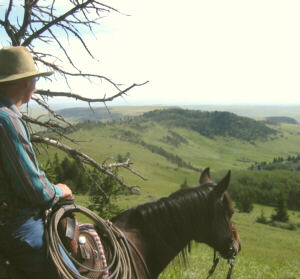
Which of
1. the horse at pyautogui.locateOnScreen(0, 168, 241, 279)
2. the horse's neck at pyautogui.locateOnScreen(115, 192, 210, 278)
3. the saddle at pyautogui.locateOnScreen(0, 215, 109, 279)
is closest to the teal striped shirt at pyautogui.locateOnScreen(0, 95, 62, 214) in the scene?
the saddle at pyautogui.locateOnScreen(0, 215, 109, 279)

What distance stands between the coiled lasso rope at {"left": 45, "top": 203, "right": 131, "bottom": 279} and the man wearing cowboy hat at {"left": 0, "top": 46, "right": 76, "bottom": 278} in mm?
92

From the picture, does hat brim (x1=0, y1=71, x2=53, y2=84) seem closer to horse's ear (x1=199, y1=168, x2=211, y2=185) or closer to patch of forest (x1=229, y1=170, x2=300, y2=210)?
horse's ear (x1=199, y1=168, x2=211, y2=185)

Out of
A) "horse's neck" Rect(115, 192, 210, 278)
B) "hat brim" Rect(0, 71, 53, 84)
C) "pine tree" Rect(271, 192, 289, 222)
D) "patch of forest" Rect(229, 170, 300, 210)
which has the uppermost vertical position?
"hat brim" Rect(0, 71, 53, 84)

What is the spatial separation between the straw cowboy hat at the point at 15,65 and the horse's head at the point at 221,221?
283cm

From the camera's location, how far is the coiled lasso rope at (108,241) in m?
2.84

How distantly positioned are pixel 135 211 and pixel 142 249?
503 millimetres

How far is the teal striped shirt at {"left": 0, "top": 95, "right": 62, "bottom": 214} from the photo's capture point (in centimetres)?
249

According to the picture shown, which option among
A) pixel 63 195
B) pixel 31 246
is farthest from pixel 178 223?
pixel 31 246

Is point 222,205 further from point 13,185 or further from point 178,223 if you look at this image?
point 13,185

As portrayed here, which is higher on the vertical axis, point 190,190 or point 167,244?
point 190,190

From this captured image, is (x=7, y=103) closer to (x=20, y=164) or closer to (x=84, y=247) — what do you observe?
(x=20, y=164)

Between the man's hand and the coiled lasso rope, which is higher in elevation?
the man's hand

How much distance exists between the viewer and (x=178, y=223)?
4172 millimetres

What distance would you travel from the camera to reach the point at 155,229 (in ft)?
13.4
